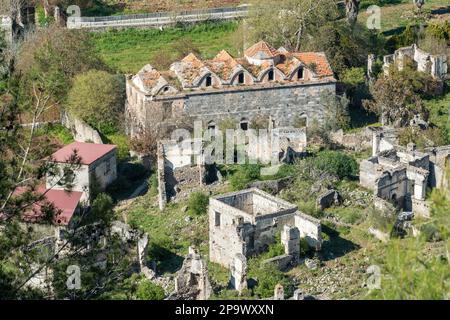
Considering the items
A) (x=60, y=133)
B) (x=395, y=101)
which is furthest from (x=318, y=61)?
(x=60, y=133)

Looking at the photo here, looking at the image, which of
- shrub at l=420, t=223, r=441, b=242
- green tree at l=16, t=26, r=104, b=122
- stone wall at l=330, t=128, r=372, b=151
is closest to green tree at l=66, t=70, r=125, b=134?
green tree at l=16, t=26, r=104, b=122

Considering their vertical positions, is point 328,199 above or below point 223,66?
below

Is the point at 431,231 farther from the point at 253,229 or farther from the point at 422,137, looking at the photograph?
the point at 422,137

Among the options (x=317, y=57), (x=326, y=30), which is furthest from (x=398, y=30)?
(x=317, y=57)

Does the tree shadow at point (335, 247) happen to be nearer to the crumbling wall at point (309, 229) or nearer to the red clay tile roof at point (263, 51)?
the crumbling wall at point (309, 229)

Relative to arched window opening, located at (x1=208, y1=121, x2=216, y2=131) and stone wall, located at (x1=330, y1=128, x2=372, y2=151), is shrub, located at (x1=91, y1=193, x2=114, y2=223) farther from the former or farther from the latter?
arched window opening, located at (x1=208, y1=121, x2=216, y2=131)
